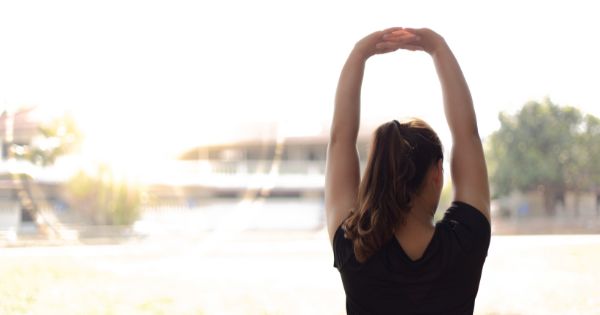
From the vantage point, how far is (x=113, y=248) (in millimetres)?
2277

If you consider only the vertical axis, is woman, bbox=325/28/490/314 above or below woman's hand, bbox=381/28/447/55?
below

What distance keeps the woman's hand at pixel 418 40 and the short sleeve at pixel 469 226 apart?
20cm

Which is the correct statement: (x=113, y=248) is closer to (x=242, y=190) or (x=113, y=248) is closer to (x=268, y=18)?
(x=242, y=190)

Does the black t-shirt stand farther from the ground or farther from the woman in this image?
the ground

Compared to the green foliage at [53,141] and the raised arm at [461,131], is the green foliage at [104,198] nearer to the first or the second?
the green foliage at [53,141]

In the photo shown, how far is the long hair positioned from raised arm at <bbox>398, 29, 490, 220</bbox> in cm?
5

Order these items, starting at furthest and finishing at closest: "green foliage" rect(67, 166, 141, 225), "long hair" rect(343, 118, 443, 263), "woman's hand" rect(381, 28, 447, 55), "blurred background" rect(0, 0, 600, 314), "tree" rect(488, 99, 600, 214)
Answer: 1. "tree" rect(488, 99, 600, 214)
2. "green foliage" rect(67, 166, 141, 225)
3. "blurred background" rect(0, 0, 600, 314)
4. "woman's hand" rect(381, 28, 447, 55)
5. "long hair" rect(343, 118, 443, 263)

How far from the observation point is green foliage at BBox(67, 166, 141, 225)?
89.7 inches

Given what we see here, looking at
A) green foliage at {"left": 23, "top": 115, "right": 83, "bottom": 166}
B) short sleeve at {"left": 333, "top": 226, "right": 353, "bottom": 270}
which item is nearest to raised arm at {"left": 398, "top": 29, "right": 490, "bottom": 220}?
short sleeve at {"left": 333, "top": 226, "right": 353, "bottom": 270}

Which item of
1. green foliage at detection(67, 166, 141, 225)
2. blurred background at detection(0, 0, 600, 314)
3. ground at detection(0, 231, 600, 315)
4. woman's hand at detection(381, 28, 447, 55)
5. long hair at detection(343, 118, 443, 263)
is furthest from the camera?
green foliage at detection(67, 166, 141, 225)

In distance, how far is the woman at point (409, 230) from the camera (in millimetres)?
581

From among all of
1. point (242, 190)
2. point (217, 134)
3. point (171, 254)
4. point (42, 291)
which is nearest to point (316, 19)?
point (217, 134)

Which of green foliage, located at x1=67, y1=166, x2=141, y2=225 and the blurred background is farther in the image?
green foliage, located at x1=67, y1=166, x2=141, y2=225

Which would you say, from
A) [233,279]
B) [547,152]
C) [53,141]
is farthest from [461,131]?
[547,152]
